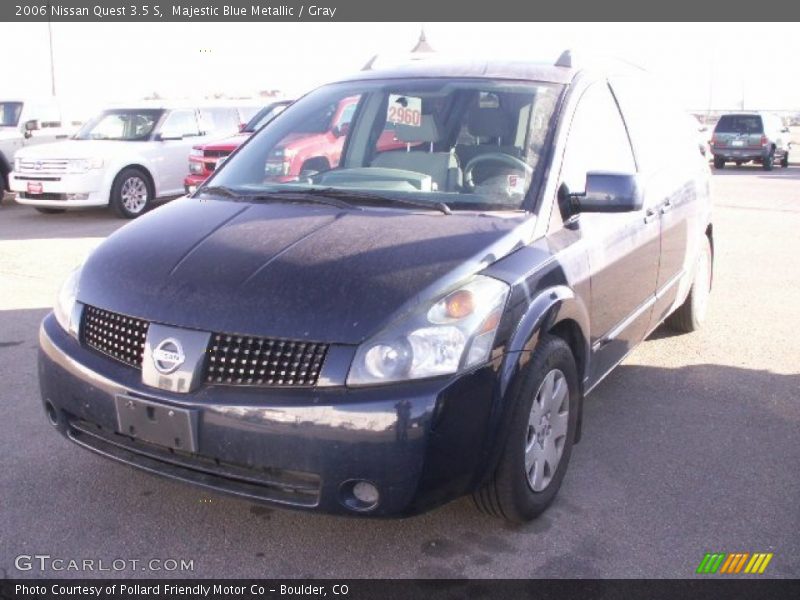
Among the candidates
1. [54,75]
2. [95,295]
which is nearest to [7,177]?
[54,75]

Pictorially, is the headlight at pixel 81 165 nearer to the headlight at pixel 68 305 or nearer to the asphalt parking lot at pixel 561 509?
the asphalt parking lot at pixel 561 509

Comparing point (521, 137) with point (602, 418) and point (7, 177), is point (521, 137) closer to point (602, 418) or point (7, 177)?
point (602, 418)

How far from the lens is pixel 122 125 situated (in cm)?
1362

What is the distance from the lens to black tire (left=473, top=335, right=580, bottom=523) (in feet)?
10.3

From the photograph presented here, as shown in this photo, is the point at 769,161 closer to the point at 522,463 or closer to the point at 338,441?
the point at 522,463

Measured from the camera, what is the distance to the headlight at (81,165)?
1237cm

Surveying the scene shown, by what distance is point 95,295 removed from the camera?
130 inches

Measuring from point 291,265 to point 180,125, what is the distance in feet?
38.0

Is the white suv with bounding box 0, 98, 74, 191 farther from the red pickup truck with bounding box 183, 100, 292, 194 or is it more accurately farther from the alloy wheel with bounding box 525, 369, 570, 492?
the alloy wheel with bounding box 525, 369, 570, 492

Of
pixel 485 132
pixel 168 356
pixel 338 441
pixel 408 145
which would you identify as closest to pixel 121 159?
pixel 408 145

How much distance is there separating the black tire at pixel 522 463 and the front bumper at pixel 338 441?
0.17 m

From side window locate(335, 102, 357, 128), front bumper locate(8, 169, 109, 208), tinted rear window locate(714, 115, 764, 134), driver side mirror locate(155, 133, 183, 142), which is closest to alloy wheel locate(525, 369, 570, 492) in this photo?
side window locate(335, 102, 357, 128)

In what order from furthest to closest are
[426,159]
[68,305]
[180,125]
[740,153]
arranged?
[740,153]
[180,125]
[426,159]
[68,305]
